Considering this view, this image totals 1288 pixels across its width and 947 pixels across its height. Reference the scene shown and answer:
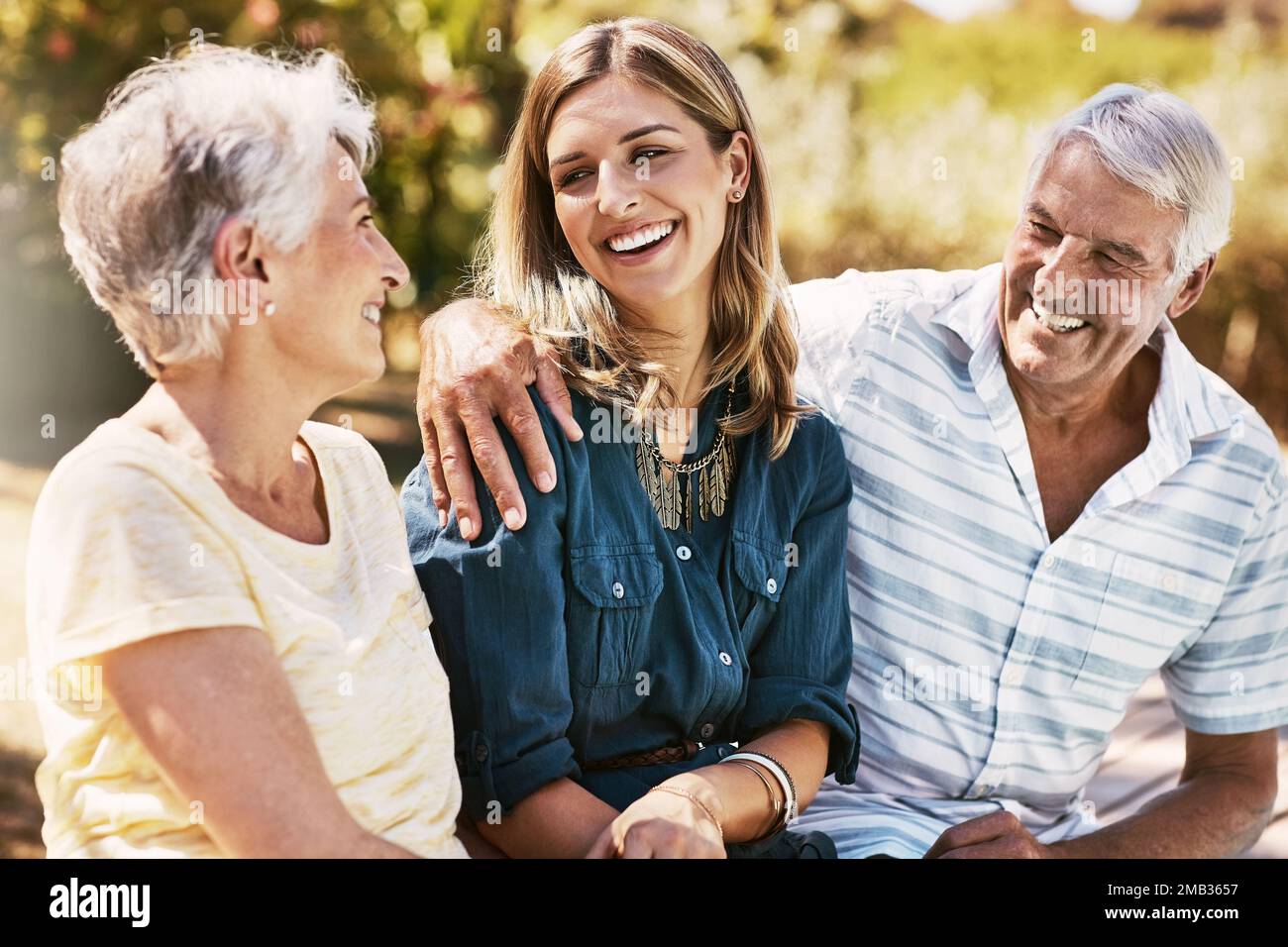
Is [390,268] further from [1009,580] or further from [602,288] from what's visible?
[1009,580]

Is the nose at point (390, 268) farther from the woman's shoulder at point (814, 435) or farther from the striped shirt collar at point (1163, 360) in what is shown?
the striped shirt collar at point (1163, 360)

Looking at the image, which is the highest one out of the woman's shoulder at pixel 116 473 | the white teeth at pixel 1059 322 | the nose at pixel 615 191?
the nose at pixel 615 191

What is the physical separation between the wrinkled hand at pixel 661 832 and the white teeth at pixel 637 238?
0.88 meters

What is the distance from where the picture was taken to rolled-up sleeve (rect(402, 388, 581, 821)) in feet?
6.88

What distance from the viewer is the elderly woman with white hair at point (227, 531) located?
1.66 meters

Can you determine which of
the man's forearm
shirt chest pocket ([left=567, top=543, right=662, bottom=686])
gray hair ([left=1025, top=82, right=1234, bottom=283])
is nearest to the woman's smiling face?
shirt chest pocket ([left=567, top=543, right=662, bottom=686])

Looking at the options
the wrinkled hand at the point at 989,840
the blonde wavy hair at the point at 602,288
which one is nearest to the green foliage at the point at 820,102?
the blonde wavy hair at the point at 602,288

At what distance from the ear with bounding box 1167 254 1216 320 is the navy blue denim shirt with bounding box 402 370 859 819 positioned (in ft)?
2.39

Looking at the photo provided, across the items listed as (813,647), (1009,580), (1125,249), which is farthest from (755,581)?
(1125,249)

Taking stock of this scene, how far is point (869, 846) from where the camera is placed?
2.46 metres

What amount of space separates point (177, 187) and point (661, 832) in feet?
3.57

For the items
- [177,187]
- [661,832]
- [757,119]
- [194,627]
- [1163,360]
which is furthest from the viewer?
[757,119]

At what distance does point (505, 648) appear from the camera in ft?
6.92

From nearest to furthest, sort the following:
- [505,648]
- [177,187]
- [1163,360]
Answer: [177,187]
[505,648]
[1163,360]
